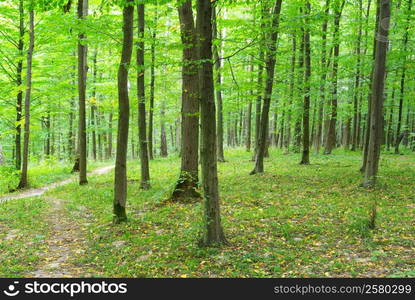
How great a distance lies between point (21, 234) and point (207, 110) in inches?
239

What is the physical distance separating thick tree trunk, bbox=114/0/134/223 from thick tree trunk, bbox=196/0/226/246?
250 cm

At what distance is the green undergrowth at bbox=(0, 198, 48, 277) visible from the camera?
244 inches

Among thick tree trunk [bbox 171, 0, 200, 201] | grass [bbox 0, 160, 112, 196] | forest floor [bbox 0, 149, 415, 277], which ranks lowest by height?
grass [bbox 0, 160, 112, 196]

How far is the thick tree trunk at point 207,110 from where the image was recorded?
5.87 m

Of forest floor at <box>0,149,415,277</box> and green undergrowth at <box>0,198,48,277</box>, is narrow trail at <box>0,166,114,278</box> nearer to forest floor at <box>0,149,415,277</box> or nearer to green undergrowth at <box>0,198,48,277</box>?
forest floor at <box>0,149,415,277</box>

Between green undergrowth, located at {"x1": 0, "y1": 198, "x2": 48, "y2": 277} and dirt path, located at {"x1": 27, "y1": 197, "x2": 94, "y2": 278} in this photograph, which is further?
green undergrowth, located at {"x1": 0, "y1": 198, "x2": 48, "y2": 277}

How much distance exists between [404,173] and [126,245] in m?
11.4

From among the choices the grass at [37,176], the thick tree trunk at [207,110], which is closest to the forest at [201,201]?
the thick tree trunk at [207,110]

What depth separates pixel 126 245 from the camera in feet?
23.1

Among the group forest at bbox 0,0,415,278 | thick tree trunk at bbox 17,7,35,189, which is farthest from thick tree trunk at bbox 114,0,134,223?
thick tree trunk at bbox 17,7,35,189

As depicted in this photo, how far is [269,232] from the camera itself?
7.15m

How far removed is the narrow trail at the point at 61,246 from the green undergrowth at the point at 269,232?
264 millimetres

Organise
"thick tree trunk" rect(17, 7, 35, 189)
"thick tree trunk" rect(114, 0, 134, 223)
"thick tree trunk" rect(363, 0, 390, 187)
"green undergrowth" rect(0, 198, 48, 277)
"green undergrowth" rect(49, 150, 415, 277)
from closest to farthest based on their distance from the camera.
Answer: "green undergrowth" rect(49, 150, 415, 277) < "green undergrowth" rect(0, 198, 48, 277) < "thick tree trunk" rect(114, 0, 134, 223) < "thick tree trunk" rect(363, 0, 390, 187) < "thick tree trunk" rect(17, 7, 35, 189)

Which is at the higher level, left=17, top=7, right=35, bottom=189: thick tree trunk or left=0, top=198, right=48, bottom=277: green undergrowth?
left=17, top=7, right=35, bottom=189: thick tree trunk
